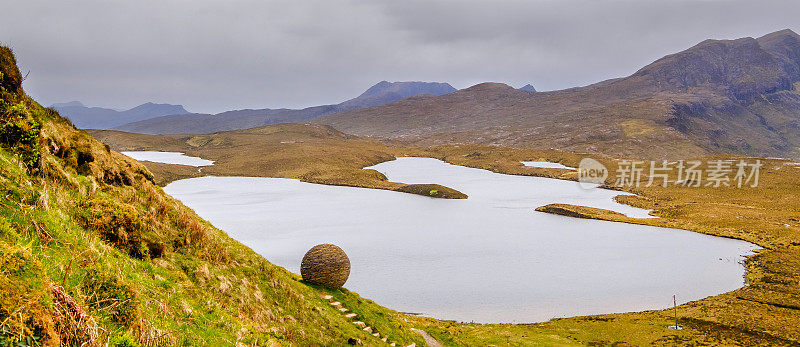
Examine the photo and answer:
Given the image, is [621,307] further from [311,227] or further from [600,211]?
[600,211]

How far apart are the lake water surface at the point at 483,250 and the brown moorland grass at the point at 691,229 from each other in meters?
2.81

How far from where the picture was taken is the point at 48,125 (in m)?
14.8

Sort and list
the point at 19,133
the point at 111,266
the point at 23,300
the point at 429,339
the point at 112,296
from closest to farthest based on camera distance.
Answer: the point at 23,300 → the point at 112,296 → the point at 111,266 → the point at 19,133 → the point at 429,339

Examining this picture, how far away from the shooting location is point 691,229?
230 feet

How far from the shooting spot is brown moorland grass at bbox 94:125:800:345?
100.0 ft

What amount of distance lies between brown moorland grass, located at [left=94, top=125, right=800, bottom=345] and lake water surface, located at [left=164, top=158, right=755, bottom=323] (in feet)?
9.23

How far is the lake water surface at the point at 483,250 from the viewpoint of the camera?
38.3m

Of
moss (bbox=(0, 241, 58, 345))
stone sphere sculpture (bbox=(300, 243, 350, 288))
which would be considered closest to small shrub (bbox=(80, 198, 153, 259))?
moss (bbox=(0, 241, 58, 345))

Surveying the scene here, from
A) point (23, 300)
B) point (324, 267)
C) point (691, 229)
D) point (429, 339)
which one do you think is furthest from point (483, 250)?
point (23, 300)

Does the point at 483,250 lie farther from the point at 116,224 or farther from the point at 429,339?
the point at 116,224

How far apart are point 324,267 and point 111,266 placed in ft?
46.0

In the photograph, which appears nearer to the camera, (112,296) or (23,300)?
(23,300)

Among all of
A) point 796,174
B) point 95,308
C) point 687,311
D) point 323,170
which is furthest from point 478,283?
point 796,174

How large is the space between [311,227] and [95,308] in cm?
5476
